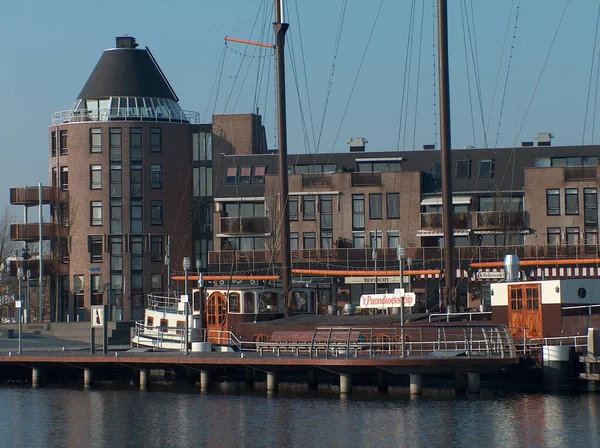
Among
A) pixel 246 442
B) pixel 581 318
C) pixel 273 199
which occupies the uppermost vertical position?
pixel 273 199

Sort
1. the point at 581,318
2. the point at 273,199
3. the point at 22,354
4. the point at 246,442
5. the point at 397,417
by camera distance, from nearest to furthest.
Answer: the point at 246,442 → the point at 397,417 → the point at 581,318 → the point at 22,354 → the point at 273,199

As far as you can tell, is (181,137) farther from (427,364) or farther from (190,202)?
(427,364)

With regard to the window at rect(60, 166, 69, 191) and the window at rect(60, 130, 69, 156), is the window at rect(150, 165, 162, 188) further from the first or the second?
the window at rect(60, 130, 69, 156)

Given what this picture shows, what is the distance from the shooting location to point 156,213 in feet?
321

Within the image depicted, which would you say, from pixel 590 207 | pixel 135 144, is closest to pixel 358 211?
pixel 590 207

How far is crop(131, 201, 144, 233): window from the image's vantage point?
319ft

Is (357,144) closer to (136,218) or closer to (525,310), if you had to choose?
(136,218)

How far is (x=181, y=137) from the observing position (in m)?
99.2

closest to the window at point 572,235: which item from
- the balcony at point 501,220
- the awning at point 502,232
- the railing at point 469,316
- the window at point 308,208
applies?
the awning at point 502,232

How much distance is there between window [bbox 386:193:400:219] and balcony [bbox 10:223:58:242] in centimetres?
2587

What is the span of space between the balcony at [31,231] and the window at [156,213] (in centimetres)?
743

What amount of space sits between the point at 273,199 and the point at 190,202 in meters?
11.2

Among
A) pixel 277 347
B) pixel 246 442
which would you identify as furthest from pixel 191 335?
pixel 246 442

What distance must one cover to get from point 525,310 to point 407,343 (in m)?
6.88
